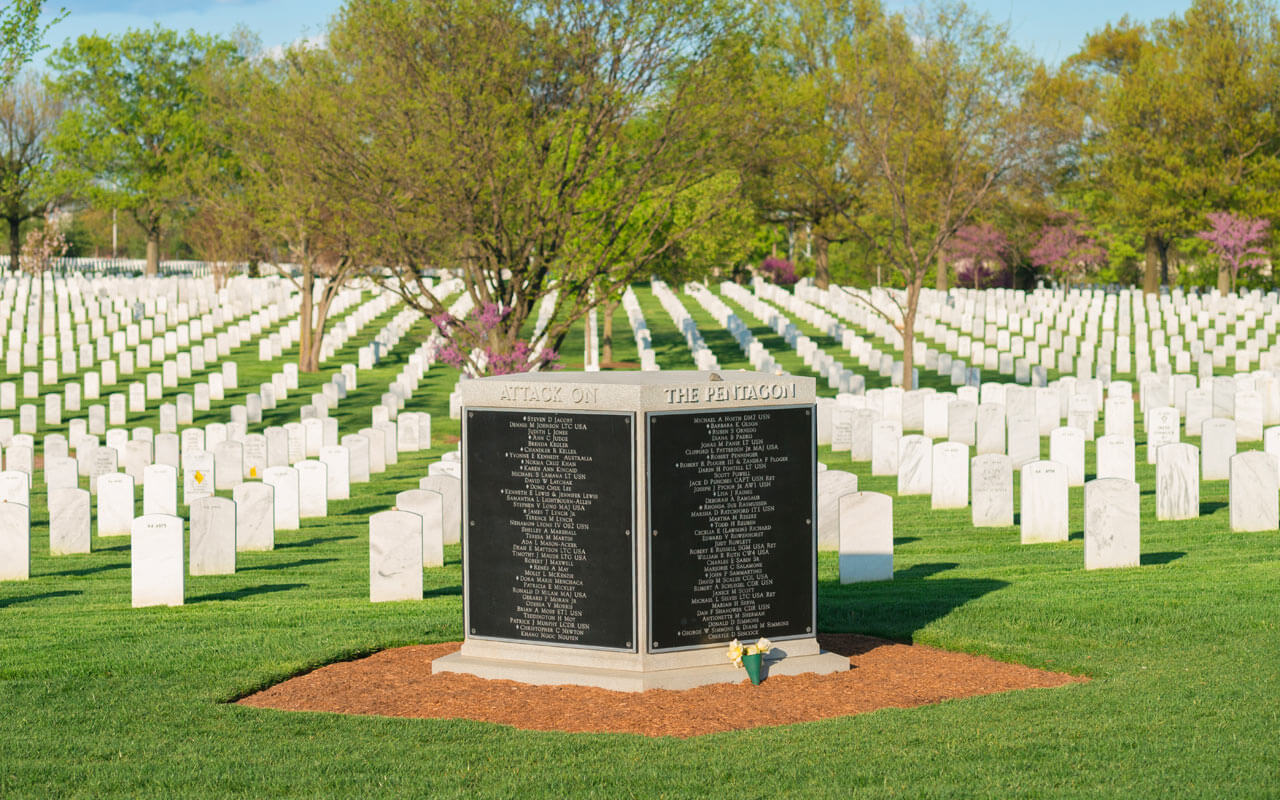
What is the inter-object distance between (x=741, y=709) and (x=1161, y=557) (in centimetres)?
607

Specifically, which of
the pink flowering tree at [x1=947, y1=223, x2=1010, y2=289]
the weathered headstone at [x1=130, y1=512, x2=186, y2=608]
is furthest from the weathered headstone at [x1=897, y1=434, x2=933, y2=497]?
the pink flowering tree at [x1=947, y1=223, x2=1010, y2=289]

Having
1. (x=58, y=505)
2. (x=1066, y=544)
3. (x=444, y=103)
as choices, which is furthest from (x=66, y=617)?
(x=444, y=103)

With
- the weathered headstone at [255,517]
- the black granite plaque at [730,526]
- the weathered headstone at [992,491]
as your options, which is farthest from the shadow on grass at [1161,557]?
the weathered headstone at [255,517]

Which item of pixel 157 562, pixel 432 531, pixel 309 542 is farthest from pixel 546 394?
pixel 309 542

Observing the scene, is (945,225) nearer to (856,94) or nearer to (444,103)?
(856,94)

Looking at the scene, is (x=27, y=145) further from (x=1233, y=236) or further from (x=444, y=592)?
(x=444, y=592)

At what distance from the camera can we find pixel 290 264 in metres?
86.9

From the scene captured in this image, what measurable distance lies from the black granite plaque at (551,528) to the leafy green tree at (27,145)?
6749 cm

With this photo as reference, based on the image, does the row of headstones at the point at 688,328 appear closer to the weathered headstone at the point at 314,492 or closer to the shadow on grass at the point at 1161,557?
the weathered headstone at the point at 314,492

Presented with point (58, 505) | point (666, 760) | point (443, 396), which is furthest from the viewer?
point (443, 396)

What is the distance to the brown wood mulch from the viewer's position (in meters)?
7.92

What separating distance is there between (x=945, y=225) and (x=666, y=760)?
2361 cm

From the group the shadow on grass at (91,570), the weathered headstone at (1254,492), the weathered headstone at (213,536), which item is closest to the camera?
the weathered headstone at (213,536)

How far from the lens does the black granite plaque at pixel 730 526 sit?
27.8ft
